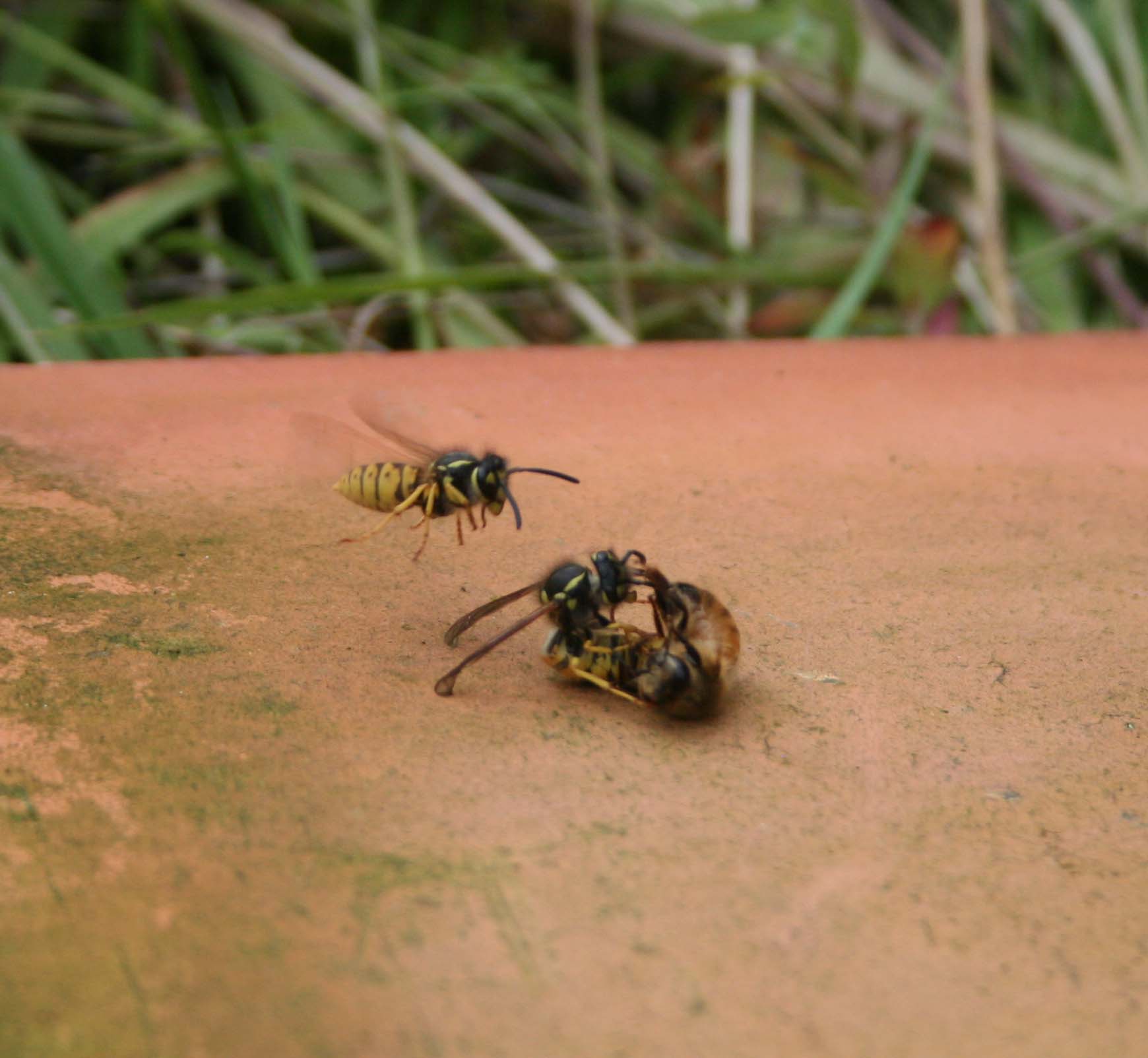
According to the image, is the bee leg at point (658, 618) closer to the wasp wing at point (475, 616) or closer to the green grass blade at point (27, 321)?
the wasp wing at point (475, 616)

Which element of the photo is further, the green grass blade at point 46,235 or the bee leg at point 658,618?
the green grass blade at point 46,235

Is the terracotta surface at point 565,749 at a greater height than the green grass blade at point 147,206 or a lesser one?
greater

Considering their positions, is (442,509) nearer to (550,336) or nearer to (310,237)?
(550,336)

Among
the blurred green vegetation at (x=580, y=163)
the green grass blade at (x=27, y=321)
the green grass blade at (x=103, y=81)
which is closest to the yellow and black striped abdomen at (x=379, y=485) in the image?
the green grass blade at (x=27, y=321)

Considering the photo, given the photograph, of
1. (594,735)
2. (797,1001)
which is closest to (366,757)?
(594,735)

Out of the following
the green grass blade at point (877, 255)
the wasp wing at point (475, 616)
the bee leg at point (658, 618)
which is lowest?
the green grass blade at point (877, 255)

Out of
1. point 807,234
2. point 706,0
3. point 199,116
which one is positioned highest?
point 706,0

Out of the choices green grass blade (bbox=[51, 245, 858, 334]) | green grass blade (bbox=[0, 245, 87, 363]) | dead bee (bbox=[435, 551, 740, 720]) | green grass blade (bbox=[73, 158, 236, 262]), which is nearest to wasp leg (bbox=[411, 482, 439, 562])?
dead bee (bbox=[435, 551, 740, 720])

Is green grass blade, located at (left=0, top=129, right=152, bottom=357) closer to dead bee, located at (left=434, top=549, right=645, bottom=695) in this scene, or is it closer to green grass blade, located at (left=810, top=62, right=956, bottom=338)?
green grass blade, located at (left=810, top=62, right=956, bottom=338)
